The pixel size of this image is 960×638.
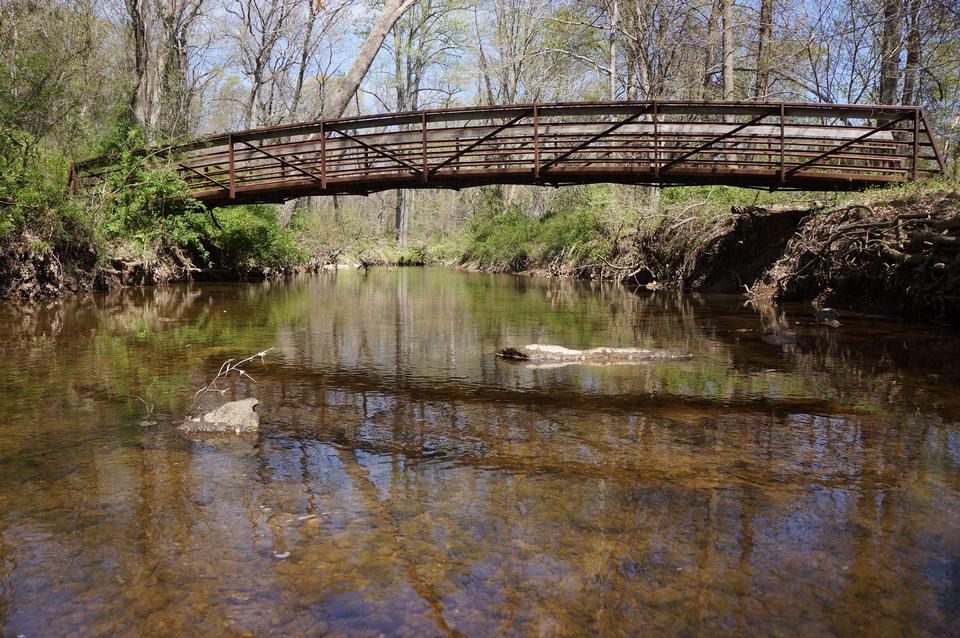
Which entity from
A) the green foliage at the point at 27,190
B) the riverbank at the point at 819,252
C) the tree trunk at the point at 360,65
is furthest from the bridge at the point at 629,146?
the tree trunk at the point at 360,65

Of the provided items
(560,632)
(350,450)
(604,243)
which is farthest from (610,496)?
(604,243)

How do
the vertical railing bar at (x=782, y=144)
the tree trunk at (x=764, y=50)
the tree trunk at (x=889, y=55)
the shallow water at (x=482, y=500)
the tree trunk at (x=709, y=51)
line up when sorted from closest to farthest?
1. the shallow water at (x=482, y=500)
2. the vertical railing bar at (x=782, y=144)
3. the tree trunk at (x=889, y=55)
4. the tree trunk at (x=764, y=50)
5. the tree trunk at (x=709, y=51)

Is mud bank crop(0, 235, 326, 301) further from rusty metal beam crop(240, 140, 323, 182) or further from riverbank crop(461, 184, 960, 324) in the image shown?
riverbank crop(461, 184, 960, 324)

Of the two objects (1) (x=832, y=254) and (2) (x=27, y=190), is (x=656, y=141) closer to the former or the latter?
(1) (x=832, y=254)

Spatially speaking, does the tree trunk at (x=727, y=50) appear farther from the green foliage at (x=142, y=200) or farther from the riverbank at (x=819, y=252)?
the green foliage at (x=142, y=200)

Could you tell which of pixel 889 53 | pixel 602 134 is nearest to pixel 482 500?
pixel 602 134

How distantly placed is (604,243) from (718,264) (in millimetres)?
6136

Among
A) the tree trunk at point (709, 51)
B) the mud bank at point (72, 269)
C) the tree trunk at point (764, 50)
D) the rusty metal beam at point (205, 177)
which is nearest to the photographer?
the mud bank at point (72, 269)

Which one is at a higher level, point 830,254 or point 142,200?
point 142,200

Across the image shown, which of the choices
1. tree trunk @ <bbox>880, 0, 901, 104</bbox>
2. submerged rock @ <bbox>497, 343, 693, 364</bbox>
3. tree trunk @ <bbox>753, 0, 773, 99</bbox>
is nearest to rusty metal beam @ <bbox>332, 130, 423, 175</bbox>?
submerged rock @ <bbox>497, 343, 693, 364</bbox>

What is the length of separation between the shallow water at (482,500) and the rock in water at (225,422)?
0.16 meters

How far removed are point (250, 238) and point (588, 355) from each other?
49.0ft

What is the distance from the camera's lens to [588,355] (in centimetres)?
662

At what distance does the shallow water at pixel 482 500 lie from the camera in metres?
2.05
